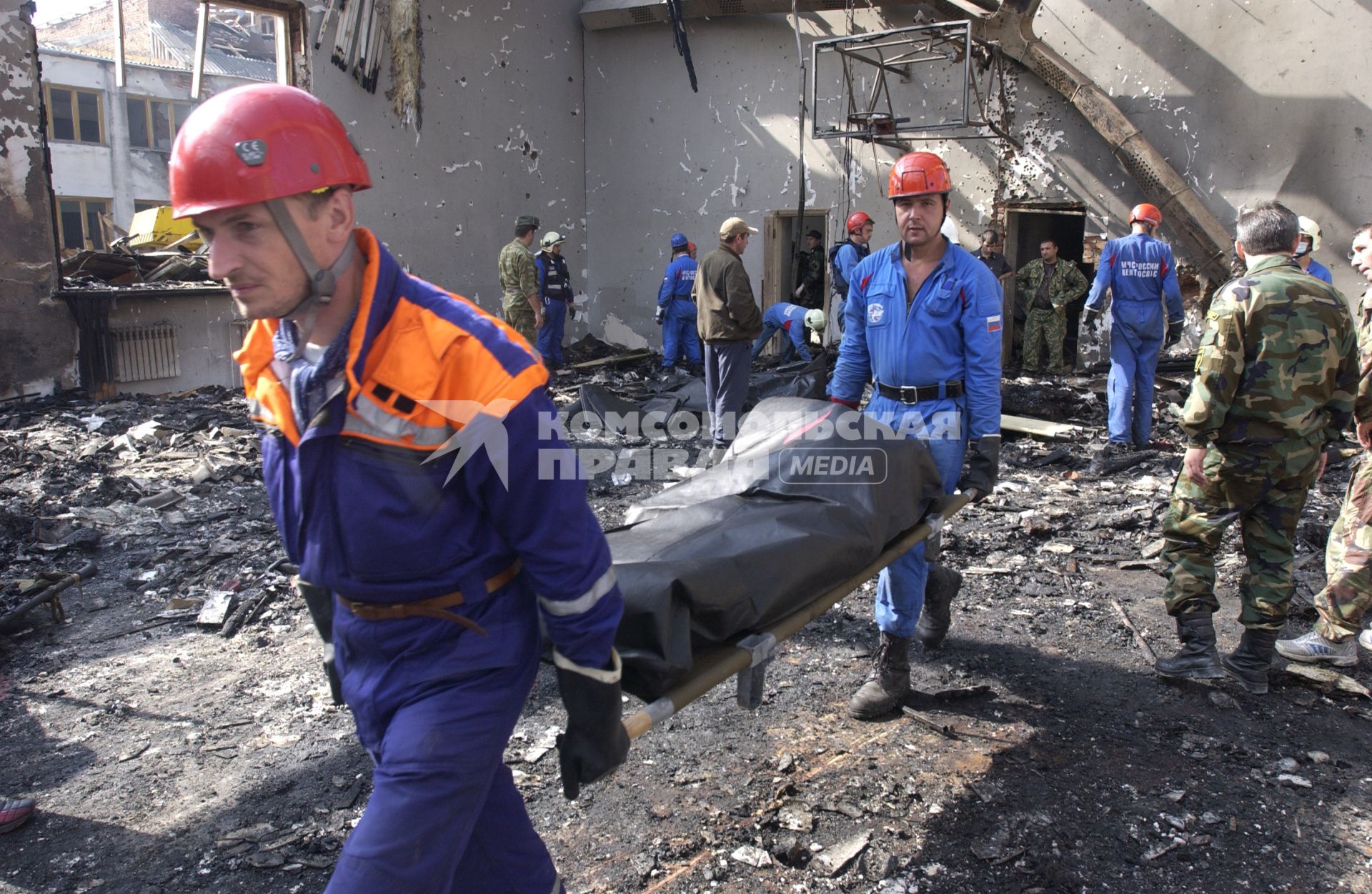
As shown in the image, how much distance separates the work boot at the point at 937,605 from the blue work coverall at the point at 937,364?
1.36ft

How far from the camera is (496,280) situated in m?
13.5

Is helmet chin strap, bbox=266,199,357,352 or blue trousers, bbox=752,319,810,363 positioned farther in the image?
blue trousers, bbox=752,319,810,363

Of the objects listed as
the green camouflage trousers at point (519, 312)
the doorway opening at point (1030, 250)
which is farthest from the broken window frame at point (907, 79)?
the green camouflage trousers at point (519, 312)

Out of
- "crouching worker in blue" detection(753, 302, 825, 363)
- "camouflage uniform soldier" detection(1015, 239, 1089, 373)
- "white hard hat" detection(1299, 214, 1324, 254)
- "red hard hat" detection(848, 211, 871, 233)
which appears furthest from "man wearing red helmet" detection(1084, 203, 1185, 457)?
"camouflage uniform soldier" detection(1015, 239, 1089, 373)

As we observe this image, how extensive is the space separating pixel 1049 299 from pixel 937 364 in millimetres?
8443

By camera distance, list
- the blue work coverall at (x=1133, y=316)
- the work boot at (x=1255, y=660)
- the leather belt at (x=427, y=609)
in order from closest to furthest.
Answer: the leather belt at (x=427, y=609), the work boot at (x=1255, y=660), the blue work coverall at (x=1133, y=316)

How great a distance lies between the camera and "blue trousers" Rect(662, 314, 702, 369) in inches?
473

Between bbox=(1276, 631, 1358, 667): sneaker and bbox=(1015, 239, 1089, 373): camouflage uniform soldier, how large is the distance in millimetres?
7830

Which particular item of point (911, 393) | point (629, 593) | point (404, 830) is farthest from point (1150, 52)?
point (404, 830)

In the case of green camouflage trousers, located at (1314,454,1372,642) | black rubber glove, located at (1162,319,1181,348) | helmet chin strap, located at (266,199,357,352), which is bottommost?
green camouflage trousers, located at (1314,454,1372,642)

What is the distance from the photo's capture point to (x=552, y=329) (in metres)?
12.0

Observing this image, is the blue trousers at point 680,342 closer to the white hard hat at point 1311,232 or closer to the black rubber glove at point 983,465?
the white hard hat at point 1311,232

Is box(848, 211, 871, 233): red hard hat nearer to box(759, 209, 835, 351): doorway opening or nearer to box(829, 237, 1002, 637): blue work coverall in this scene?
box(759, 209, 835, 351): doorway opening

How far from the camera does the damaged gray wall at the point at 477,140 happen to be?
11.9 meters
